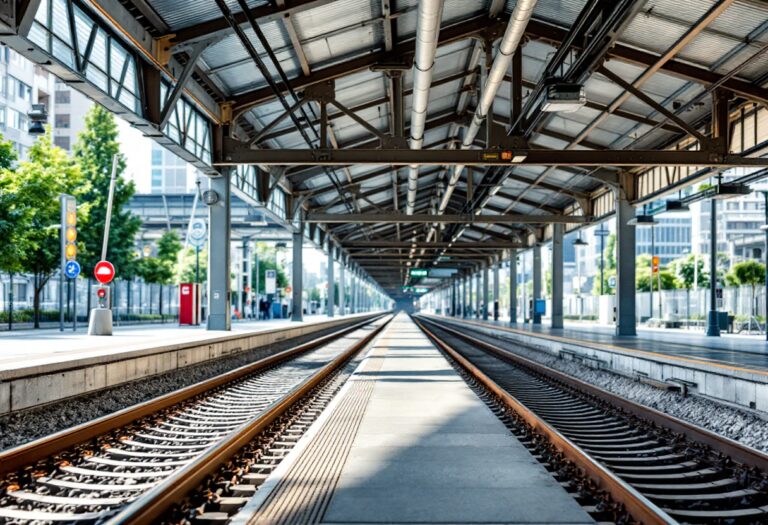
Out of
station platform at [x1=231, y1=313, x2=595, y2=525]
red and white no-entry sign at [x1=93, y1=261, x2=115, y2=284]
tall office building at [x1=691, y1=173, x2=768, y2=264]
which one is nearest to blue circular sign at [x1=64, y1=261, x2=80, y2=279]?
red and white no-entry sign at [x1=93, y1=261, x2=115, y2=284]

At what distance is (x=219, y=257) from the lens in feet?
82.9

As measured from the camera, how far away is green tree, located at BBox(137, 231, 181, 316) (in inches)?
1868

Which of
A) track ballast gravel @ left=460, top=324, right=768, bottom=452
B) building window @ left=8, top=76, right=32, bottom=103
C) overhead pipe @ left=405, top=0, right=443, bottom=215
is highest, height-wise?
building window @ left=8, top=76, right=32, bottom=103

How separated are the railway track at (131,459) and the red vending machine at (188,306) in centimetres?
2346

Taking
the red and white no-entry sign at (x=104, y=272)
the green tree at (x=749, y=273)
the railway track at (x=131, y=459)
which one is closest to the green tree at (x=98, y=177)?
the red and white no-entry sign at (x=104, y=272)

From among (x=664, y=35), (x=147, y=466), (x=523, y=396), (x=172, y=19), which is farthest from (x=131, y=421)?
(x=664, y=35)

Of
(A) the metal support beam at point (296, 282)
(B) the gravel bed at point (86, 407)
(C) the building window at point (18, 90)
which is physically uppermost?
(C) the building window at point (18, 90)

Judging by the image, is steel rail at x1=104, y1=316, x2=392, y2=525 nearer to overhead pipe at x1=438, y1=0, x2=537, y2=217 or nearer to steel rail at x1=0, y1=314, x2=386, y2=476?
steel rail at x1=0, y1=314, x2=386, y2=476

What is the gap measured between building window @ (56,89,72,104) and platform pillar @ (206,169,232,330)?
7797 cm

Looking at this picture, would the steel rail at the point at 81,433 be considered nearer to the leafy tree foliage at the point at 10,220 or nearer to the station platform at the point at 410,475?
the station platform at the point at 410,475

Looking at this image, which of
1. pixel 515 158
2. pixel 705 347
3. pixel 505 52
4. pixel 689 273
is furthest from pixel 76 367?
pixel 689 273

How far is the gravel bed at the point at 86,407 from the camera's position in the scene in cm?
930

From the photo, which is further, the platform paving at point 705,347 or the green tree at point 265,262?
the green tree at point 265,262

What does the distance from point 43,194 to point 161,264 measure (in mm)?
22676
